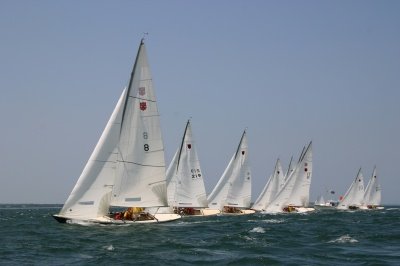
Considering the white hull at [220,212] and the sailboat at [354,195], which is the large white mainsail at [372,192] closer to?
the sailboat at [354,195]

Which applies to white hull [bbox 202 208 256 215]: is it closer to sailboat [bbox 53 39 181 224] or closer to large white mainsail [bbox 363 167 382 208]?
sailboat [bbox 53 39 181 224]

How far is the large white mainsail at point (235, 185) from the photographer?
7399cm

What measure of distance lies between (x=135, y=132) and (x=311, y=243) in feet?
47.9

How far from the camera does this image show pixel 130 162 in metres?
42.7

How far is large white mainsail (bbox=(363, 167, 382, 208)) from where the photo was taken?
4700 inches

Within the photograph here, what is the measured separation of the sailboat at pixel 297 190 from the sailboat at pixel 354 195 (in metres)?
31.0

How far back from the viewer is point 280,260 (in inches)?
1083

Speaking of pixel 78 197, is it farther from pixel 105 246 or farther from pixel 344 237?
pixel 344 237

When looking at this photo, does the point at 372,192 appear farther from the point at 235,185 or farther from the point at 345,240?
the point at 345,240

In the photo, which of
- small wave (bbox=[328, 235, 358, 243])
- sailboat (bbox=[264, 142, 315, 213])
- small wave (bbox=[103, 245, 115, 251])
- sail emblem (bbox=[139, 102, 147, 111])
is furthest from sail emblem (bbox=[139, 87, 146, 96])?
sailboat (bbox=[264, 142, 315, 213])

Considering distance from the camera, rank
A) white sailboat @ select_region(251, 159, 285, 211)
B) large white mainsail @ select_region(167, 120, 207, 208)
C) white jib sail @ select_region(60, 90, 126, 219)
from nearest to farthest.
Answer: white jib sail @ select_region(60, 90, 126, 219), large white mainsail @ select_region(167, 120, 207, 208), white sailboat @ select_region(251, 159, 285, 211)

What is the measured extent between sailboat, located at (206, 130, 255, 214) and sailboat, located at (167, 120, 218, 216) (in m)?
9.08

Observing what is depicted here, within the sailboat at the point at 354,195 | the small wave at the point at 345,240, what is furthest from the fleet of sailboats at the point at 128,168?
the sailboat at the point at 354,195

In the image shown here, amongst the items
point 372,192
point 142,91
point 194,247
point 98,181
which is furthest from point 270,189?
point 194,247
